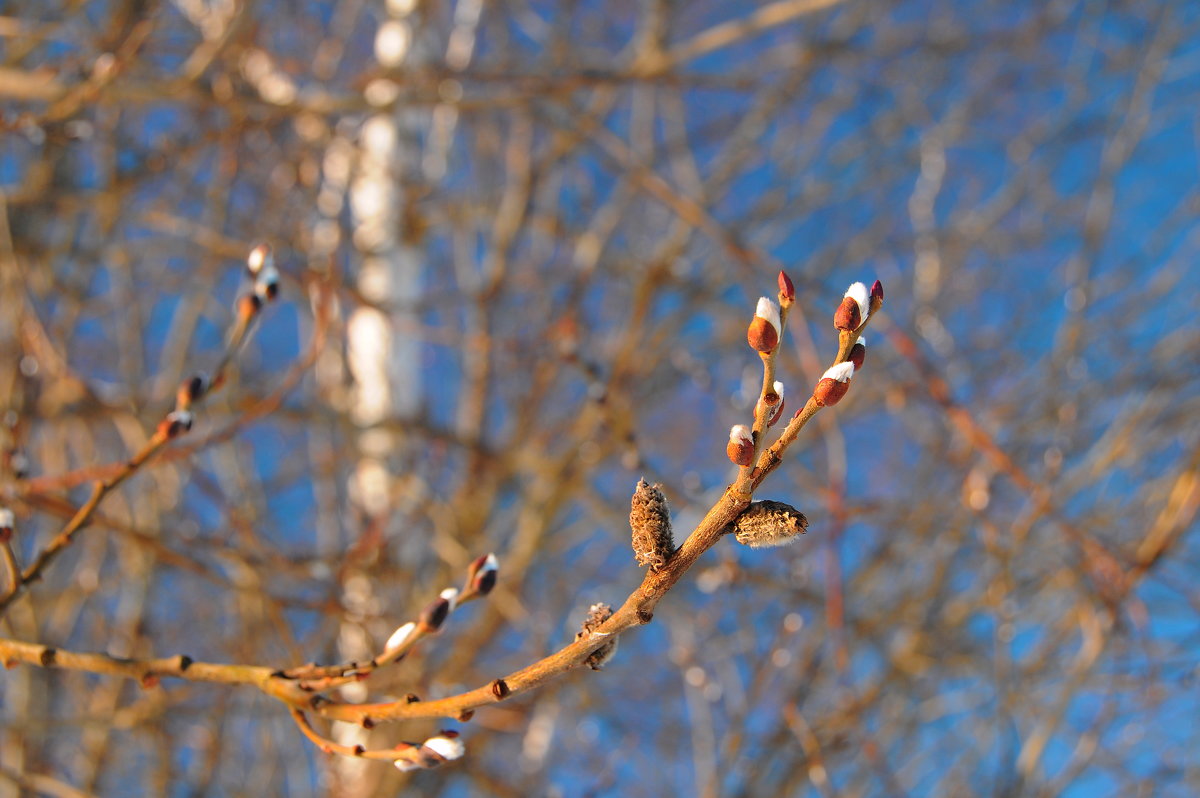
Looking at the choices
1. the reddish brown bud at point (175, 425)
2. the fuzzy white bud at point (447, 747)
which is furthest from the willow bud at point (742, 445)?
the reddish brown bud at point (175, 425)

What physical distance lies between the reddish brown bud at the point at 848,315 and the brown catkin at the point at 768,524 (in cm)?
12

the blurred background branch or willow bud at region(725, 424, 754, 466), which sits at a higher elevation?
the blurred background branch

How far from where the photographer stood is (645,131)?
3.77m

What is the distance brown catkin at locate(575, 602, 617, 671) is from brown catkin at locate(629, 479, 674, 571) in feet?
0.24

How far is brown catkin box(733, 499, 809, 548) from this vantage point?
591 mm

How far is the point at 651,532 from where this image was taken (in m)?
0.60

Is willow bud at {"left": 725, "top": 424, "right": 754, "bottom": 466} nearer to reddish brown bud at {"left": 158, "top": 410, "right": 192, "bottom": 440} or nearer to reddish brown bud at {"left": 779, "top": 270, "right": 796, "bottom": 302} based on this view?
reddish brown bud at {"left": 779, "top": 270, "right": 796, "bottom": 302}

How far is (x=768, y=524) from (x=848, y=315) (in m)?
0.15

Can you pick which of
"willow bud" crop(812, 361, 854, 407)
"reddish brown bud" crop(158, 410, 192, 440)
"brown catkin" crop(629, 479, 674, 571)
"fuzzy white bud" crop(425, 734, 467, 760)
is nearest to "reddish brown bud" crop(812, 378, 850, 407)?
"willow bud" crop(812, 361, 854, 407)

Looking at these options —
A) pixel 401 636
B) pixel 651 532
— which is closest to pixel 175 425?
pixel 401 636

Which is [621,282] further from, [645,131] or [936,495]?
[936,495]

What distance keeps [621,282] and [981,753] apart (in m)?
2.43

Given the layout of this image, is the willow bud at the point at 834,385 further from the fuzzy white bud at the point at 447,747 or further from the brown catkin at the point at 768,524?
the fuzzy white bud at the point at 447,747

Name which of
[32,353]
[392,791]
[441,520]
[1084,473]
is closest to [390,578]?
[441,520]
